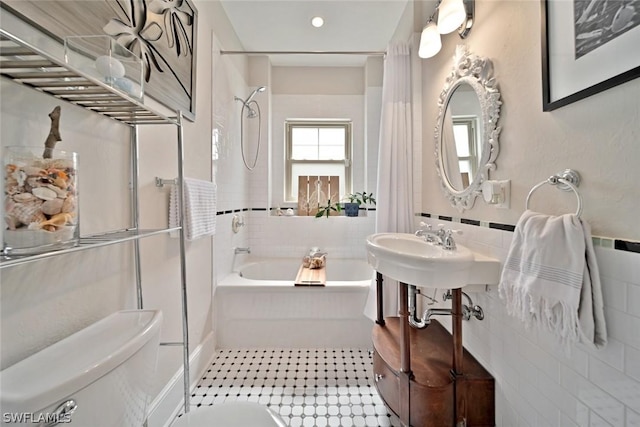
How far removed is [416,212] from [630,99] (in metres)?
1.45

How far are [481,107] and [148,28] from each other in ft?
5.48

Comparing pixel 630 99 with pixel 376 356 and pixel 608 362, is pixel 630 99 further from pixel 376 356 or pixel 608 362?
pixel 376 356

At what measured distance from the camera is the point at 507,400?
1161mm

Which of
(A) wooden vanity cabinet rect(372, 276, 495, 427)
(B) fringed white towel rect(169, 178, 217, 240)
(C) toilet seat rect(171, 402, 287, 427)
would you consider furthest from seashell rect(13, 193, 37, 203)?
(A) wooden vanity cabinet rect(372, 276, 495, 427)

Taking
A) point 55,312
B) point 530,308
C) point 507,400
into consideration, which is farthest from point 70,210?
point 507,400

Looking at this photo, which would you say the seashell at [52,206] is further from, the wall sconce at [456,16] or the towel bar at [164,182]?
the wall sconce at [456,16]

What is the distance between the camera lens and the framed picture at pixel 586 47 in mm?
693

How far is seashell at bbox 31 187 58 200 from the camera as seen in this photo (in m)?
0.63

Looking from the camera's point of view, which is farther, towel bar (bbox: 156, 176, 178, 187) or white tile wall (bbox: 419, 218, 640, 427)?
towel bar (bbox: 156, 176, 178, 187)

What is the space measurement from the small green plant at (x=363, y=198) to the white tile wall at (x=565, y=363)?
1527 millimetres

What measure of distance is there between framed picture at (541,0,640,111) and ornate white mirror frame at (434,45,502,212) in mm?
295

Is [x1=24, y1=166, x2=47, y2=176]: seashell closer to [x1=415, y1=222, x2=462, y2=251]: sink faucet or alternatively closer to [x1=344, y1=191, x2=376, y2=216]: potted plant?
[x1=415, y1=222, x2=462, y2=251]: sink faucet

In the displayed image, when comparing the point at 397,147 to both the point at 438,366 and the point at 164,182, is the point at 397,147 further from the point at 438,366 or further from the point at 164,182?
the point at 164,182

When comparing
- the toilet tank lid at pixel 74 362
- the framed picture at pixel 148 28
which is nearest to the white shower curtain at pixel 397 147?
the framed picture at pixel 148 28
